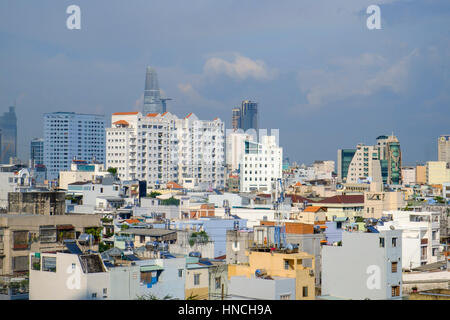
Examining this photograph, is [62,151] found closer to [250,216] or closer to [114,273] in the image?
[250,216]

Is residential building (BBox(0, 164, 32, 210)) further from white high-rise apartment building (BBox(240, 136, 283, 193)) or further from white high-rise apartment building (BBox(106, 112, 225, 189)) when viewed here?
white high-rise apartment building (BBox(240, 136, 283, 193))

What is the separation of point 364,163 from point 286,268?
178 feet

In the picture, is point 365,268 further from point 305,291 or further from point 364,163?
point 364,163

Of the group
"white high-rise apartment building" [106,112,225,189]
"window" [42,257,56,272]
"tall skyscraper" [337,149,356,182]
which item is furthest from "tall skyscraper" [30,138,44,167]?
"window" [42,257,56,272]

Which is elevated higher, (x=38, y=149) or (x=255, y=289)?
(x=38, y=149)

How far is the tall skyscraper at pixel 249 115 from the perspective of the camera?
9825 cm

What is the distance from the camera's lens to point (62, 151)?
74438 millimetres

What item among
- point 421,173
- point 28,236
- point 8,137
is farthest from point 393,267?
point 421,173

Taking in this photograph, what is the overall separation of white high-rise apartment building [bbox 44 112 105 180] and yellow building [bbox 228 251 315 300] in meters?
61.0

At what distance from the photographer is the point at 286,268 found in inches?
394

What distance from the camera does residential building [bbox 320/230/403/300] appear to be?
10.1 metres

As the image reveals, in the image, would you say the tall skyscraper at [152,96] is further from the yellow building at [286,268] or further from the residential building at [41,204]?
the yellow building at [286,268]

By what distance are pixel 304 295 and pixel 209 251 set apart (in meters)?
5.86
